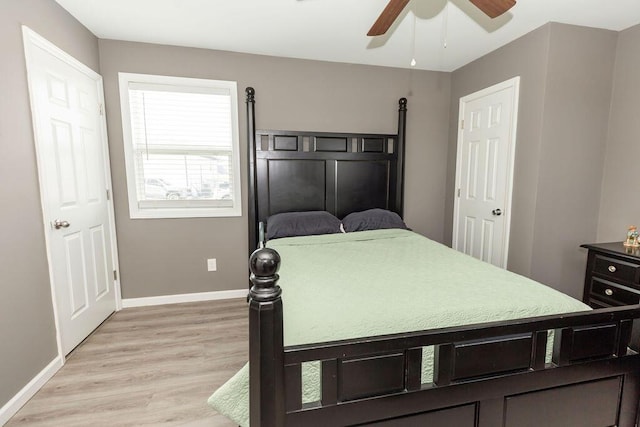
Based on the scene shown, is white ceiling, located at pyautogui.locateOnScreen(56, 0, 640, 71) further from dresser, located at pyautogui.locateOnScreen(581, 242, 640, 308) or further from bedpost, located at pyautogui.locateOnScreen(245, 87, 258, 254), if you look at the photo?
dresser, located at pyautogui.locateOnScreen(581, 242, 640, 308)

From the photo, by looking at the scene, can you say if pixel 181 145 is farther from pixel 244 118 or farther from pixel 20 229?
pixel 20 229

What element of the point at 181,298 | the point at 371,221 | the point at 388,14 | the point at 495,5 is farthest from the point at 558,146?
the point at 181,298

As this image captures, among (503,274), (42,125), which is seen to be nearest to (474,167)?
(503,274)

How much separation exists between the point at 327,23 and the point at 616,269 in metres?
2.71

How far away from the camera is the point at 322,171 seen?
10.6ft

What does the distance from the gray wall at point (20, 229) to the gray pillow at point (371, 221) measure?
2.30 m

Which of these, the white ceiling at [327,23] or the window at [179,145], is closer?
the white ceiling at [327,23]

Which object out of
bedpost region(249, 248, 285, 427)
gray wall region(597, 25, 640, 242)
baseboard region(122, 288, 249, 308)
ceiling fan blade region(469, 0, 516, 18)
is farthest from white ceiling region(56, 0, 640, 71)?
baseboard region(122, 288, 249, 308)

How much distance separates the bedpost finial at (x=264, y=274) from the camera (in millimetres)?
851

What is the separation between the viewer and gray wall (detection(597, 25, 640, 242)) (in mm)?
2410

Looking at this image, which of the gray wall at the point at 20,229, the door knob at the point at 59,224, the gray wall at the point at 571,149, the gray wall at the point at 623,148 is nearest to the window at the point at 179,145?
the door knob at the point at 59,224

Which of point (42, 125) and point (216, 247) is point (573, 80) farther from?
point (42, 125)

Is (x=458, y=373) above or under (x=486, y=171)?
under

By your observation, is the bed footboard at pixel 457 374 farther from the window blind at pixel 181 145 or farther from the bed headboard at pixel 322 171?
the window blind at pixel 181 145
